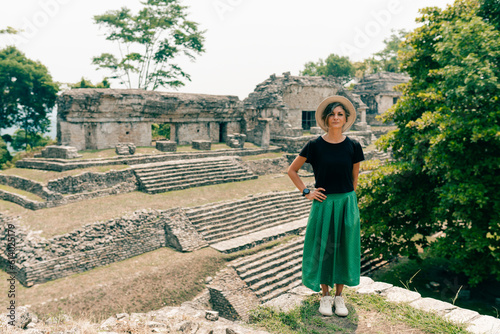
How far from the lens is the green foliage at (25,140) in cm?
2511

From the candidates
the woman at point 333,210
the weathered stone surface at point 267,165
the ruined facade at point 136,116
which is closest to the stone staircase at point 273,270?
the woman at point 333,210

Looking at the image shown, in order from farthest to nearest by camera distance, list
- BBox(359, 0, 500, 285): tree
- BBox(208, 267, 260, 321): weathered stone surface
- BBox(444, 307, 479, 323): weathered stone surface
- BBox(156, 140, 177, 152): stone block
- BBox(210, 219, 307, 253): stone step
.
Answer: BBox(156, 140, 177, 152): stone block
BBox(210, 219, 307, 253): stone step
BBox(208, 267, 260, 321): weathered stone surface
BBox(359, 0, 500, 285): tree
BBox(444, 307, 479, 323): weathered stone surface

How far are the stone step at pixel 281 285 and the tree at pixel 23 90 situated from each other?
20299 millimetres

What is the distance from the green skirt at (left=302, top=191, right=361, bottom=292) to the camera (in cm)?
392

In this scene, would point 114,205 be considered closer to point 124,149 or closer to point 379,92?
point 124,149

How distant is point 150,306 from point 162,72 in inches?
933

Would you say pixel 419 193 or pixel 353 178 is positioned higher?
pixel 353 178

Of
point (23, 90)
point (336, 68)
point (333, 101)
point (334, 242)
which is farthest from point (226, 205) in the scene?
point (336, 68)

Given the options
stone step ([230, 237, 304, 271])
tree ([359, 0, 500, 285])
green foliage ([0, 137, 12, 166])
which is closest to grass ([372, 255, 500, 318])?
tree ([359, 0, 500, 285])

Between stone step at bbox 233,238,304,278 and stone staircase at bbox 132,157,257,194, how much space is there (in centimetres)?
543

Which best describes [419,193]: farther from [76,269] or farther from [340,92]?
[340,92]

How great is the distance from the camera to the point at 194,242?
440 inches

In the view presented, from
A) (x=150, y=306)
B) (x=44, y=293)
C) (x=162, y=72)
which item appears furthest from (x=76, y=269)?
(x=162, y=72)

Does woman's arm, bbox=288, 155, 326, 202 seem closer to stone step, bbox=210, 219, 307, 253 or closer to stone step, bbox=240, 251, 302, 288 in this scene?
stone step, bbox=240, 251, 302, 288
